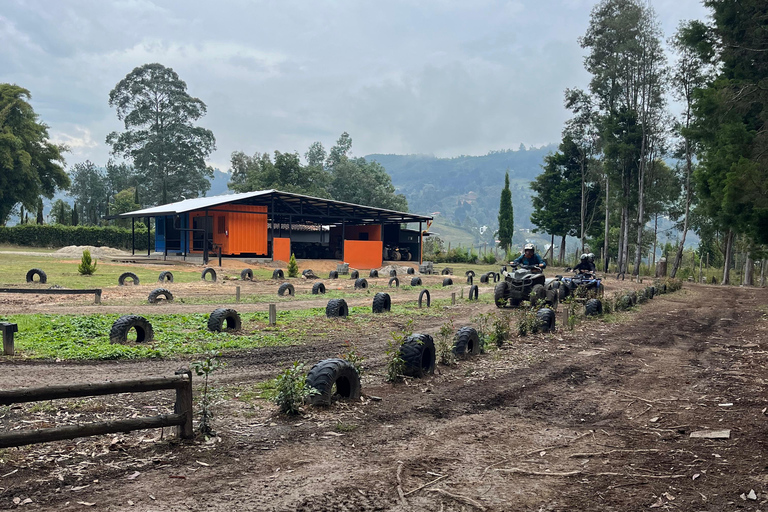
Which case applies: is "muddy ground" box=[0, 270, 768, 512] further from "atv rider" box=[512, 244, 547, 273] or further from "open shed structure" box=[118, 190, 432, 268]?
"open shed structure" box=[118, 190, 432, 268]

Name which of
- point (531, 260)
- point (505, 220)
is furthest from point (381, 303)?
point (505, 220)

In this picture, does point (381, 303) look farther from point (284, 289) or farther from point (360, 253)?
point (360, 253)

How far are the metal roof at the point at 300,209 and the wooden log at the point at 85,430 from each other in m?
34.2

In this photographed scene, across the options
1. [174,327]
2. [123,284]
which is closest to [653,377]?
[174,327]

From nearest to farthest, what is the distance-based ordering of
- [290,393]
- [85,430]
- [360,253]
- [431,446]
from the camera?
[85,430] < [431,446] < [290,393] < [360,253]

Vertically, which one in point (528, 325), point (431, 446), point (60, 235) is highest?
point (60, 235)

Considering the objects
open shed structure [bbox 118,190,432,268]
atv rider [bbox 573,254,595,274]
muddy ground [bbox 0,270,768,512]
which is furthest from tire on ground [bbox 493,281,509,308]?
open shed structure [bbox 118,190,432,268]

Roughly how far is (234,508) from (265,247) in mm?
40692

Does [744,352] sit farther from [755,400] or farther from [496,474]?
[496,474]

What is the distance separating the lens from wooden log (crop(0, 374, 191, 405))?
4629 millimetres

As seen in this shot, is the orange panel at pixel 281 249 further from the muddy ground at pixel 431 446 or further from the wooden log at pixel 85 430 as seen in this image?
the wooden log at pixel 85 430

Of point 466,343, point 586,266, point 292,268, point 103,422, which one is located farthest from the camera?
point 292,268

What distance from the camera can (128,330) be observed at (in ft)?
33.7

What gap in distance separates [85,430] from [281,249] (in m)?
37.1
